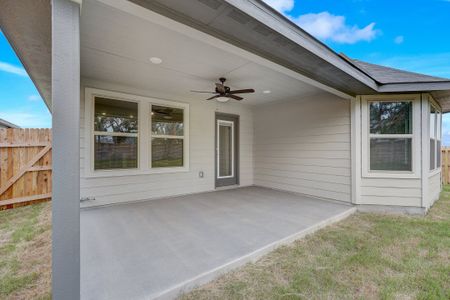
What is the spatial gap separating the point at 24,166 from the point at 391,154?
782 cm

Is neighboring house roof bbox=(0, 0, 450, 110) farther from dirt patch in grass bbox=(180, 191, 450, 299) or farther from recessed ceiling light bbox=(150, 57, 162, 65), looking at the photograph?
dirt patch in grass bbox=(180, 191, 450, 299)

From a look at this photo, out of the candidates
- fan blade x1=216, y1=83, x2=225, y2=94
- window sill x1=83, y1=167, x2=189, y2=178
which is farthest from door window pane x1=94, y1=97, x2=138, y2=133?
fan blade x1=216, y1=83, x2=225, y2=94

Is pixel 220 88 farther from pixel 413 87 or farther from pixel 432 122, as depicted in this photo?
pixel 432 122

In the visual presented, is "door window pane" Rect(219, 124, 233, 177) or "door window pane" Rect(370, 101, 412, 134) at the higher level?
"door window pane" Rect(370, 101, 412, 134)

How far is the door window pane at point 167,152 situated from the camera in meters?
4.76

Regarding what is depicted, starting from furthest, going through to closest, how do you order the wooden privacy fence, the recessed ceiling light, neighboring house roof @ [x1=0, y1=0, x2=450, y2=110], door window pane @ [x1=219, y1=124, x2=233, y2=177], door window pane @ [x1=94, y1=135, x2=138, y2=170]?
door window pane @ [x1=219, y1=124, x2=233, y2=177]
the wooden privacy fence
door window pane @ [x1=94, y1=135, x2=138, y2=170]
the recessed ceiling light
neighboring house roof @ [x1=0, y1=0, x2=450, y2=110]

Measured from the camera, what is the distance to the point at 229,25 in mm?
1974

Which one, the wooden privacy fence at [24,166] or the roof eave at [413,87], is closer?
the roof eave at [413,87]

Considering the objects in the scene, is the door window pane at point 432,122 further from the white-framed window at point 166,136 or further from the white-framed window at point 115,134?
the white-framed window at point 115,134

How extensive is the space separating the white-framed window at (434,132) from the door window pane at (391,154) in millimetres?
913

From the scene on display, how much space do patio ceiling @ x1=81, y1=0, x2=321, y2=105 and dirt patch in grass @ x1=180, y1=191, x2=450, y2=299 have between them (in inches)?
94.6

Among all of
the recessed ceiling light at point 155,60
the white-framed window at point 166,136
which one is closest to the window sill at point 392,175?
the white-framed window at point 166,136

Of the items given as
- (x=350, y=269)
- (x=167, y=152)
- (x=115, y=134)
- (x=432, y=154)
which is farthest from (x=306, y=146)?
(x=115, y=134)

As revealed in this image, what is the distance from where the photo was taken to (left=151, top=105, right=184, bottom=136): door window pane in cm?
477
